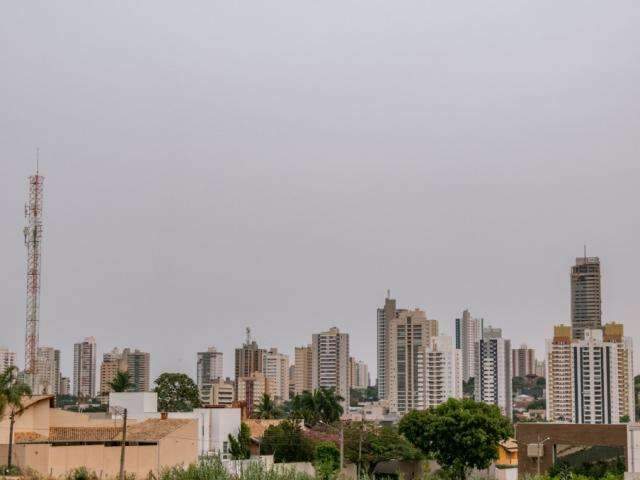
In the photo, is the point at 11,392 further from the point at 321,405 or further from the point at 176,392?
the point at 321,405

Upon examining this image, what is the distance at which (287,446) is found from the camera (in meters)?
59.1

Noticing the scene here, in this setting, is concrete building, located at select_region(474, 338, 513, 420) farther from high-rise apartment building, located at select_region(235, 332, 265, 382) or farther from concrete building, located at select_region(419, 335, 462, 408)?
high-rise apartment building, located at select_region(235, 332, 265, 382)

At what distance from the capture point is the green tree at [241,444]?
56250mm

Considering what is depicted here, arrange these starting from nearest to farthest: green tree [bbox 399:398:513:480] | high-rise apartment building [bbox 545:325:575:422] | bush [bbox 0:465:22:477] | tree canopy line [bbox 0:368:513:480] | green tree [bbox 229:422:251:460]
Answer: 1. bush [bbox 0:465:22:477]
2. green tree [bbox 229:422:251:460]
3. tree canopy line [bbox 0:368:513:480]
4. green tree [bbox 399:398:513:480]
5. high-rise apartment building [bbox 545:325:575:422]

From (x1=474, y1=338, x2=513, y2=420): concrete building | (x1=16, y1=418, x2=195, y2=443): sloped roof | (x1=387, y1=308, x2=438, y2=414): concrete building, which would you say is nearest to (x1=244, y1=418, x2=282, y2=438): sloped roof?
(x1=16, y1=418, x2=195, y2=443): sloped roof

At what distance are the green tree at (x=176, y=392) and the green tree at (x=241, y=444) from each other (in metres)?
18.5

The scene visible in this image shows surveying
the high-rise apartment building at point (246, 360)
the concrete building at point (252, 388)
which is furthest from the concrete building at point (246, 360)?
the concrete building at point (252, 388)

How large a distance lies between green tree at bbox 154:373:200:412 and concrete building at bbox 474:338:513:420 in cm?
10802

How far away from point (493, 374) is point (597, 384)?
1686 inches

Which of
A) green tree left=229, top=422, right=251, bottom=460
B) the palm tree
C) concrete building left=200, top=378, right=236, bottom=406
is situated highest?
the palm tree

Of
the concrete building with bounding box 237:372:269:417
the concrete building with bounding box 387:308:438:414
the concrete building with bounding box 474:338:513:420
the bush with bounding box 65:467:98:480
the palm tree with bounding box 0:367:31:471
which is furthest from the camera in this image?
the concrete building with bounding box 474:338:513:420

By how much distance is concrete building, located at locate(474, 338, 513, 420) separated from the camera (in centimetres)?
18150

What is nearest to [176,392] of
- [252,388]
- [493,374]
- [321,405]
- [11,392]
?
[321,405]

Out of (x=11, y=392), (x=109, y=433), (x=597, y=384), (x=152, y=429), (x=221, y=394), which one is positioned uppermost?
(x=11, y=392)
